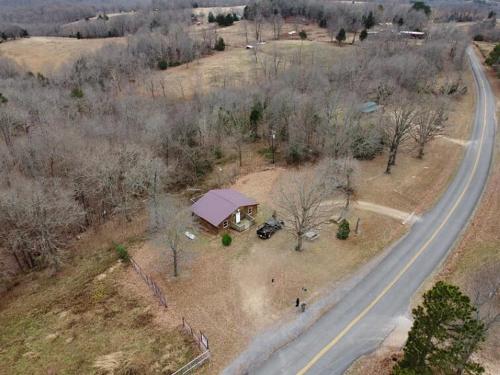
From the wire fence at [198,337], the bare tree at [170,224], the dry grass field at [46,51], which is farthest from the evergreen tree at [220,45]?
the wire fence at [198,337]

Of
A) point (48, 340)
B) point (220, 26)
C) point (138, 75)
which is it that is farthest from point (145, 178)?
point (220, 26)

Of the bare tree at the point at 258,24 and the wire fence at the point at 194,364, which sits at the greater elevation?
the bare tree at the point at 258,24

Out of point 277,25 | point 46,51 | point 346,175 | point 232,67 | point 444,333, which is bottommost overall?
point 346,175

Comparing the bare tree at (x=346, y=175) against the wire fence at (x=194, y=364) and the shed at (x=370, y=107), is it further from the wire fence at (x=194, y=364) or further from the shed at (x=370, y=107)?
the wire fence at (x=194, y=364)

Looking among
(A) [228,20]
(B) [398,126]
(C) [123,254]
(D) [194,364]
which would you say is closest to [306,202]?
(D) [194,364]

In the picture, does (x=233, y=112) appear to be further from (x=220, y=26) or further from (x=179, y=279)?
(x=220, y=26)

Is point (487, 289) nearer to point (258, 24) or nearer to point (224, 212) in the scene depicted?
point (224, 212)

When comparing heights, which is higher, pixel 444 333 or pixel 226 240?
pixel 444 333
